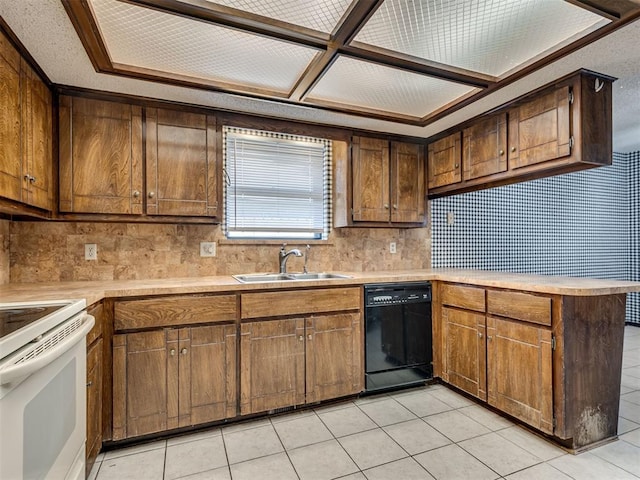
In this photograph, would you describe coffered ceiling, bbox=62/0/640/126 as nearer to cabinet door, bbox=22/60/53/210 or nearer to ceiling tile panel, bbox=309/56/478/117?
ceiling tile panel, bbox=309/56/478/117

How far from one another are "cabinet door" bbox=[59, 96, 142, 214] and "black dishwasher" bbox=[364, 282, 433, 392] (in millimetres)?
1818

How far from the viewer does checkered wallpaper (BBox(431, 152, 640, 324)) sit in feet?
12.0

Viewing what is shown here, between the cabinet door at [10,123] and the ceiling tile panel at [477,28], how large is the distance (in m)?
1.68

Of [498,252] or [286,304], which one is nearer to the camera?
[286,304]

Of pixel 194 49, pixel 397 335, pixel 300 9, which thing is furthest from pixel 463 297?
pixel 194 49

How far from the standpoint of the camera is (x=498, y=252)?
3.83 meters

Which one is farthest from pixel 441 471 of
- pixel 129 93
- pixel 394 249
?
pixel 129 93

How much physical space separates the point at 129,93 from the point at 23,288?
53.6 inches

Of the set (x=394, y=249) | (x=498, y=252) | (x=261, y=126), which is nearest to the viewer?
(x=261, y=126)

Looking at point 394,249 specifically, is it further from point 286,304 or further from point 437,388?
point 286,304

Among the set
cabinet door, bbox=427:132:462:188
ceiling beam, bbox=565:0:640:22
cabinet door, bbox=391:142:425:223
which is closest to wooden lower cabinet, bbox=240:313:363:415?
cabinet door, bbox=391:142:425:223

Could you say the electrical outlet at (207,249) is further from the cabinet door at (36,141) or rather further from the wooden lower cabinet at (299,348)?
the cabinet door at (36,141)

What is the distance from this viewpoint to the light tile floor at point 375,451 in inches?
69.2

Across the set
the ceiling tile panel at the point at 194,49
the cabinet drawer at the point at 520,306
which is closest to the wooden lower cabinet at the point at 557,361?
the cabinet drawer at the point at 520,306
